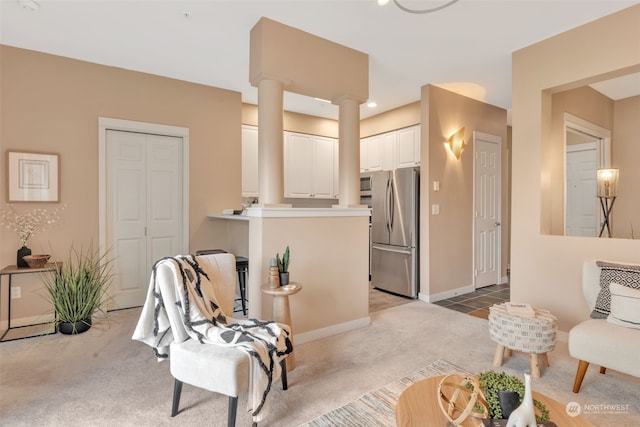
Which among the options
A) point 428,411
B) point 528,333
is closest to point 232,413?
point 428,411

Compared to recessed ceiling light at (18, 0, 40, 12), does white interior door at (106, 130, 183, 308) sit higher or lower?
lower

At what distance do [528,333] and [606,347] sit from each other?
0.40 metres

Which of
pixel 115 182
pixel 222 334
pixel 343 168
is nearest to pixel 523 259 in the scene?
pixel 343 168

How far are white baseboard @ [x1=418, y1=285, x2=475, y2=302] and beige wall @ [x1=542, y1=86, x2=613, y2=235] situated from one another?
151 cm

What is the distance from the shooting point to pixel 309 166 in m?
5.38

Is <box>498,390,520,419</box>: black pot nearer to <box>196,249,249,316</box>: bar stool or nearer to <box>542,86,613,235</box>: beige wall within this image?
<box>542,86,613,235</box>: beige wall

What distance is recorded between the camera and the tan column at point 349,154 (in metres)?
3.29

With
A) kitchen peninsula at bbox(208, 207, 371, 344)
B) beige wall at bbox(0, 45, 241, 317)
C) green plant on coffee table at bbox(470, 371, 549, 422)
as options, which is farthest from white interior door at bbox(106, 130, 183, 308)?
green plant on coffee table at bbox(470, 371, 549, 422)

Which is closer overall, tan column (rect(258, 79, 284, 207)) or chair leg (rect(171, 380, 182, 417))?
chair leg (rect(171, 380, 182, 417))

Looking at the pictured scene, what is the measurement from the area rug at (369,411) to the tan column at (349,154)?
5.60 feet

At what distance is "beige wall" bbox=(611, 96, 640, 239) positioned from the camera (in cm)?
429

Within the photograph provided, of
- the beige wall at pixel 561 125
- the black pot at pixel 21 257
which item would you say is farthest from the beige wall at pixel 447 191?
the black pot at pixel 21 257

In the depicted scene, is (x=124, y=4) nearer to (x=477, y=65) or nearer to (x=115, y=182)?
(x=115, y=182)

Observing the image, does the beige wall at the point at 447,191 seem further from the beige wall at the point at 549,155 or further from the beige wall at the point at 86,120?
the beige wall at the point at 86,120
